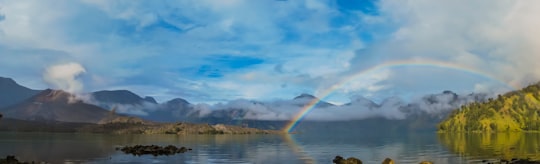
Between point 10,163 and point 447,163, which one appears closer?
point 10,163

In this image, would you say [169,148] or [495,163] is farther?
[169,148]

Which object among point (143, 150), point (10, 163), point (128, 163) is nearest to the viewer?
point (10, 163)

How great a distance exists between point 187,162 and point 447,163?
6732 cm

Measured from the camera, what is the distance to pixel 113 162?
405 feet

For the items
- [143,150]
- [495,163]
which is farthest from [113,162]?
[495,163]

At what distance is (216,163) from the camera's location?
12288cm

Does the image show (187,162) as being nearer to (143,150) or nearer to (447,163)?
(143,150)

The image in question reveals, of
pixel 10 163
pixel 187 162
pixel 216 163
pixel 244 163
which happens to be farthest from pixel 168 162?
pixel 10 163

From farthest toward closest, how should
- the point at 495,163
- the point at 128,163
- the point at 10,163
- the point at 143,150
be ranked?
the point at 143,150, the point at 128,163, the point at 495,163, the point at 10,163

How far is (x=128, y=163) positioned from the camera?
120m

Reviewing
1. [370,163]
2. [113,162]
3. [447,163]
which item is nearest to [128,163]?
[113,162]

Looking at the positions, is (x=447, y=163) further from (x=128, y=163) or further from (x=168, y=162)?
(x=128, y=163)

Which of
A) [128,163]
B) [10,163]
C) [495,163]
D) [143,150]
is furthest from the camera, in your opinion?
[143,150]

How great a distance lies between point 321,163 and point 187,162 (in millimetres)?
35571
